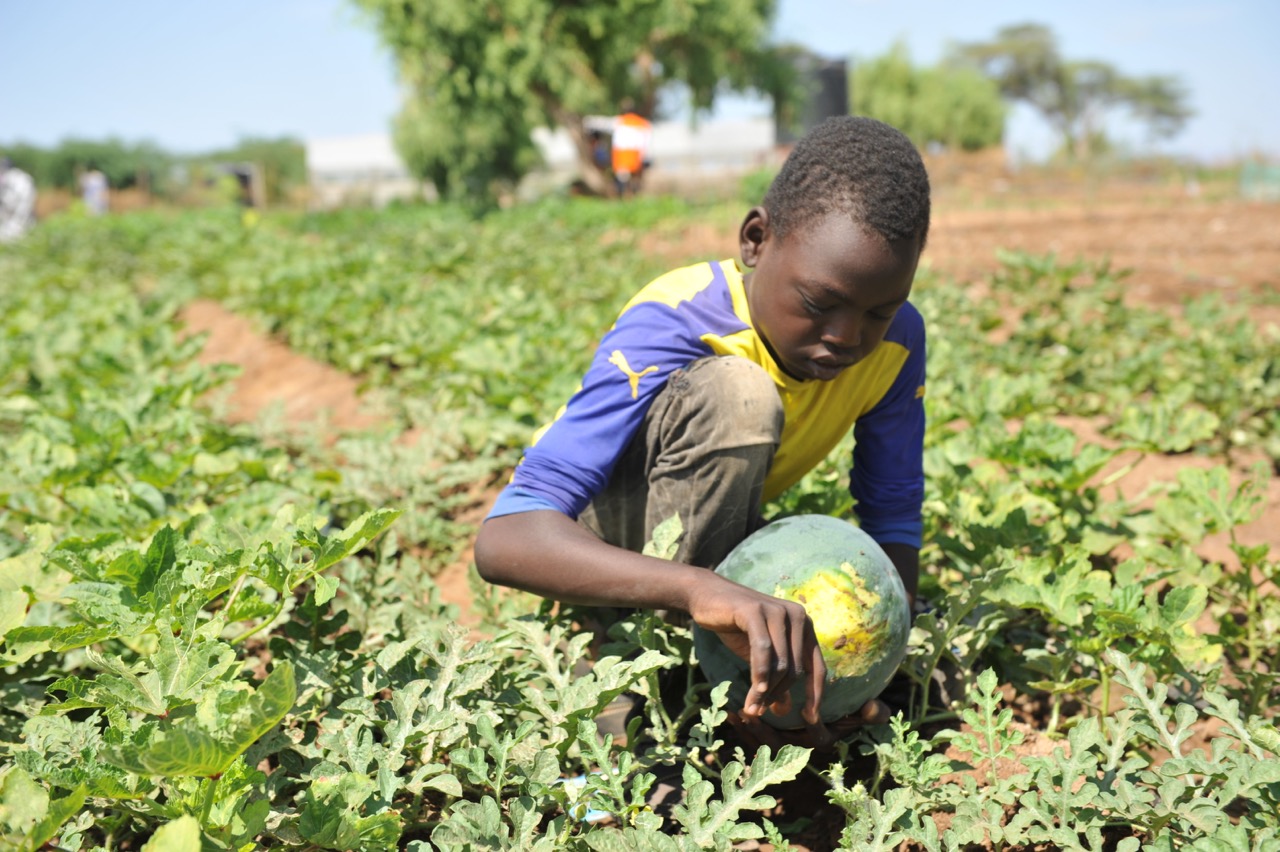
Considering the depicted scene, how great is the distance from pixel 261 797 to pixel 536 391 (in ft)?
8.24

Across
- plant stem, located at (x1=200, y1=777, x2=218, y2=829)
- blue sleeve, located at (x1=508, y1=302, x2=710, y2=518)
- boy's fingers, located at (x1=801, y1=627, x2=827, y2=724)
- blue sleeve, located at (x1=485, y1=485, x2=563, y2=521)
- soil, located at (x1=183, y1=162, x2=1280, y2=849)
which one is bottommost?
soil, located at (x1=183, y1=162, x2=1280, y2=849)

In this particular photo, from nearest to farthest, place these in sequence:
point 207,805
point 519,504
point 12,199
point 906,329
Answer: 1. point 207,805
2. point 519,504
3. point 906,329
4. point 12,199

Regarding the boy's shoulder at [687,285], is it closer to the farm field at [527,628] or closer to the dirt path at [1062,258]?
the farm field at [527,628]

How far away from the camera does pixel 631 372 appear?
2.13 meters

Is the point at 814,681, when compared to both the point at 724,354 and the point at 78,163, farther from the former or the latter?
the point at 78,163

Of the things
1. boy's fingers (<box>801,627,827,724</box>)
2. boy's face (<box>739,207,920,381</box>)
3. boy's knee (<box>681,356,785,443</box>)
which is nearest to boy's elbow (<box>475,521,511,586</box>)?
boy's knee (<box>681,356,785,443</box>)

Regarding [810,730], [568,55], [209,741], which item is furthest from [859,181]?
[568,55]

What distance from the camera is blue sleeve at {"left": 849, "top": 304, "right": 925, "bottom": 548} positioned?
2508mm

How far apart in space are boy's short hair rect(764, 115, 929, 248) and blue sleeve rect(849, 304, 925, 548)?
506 mm

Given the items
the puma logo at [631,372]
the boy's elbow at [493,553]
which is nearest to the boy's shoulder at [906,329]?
the puma logo at [631,372]

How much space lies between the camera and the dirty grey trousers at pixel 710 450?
2.03 meters

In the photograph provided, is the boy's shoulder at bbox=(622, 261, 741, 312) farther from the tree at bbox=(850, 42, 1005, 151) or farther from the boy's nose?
the tree at bbox=(850, 42, 1005, 151)

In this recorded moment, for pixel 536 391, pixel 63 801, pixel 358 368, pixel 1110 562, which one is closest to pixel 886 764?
pixel 63 801

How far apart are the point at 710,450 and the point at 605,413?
0.74 ft
